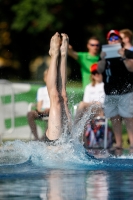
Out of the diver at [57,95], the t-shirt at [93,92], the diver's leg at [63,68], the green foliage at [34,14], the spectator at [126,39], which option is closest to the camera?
the diver at [57,95]

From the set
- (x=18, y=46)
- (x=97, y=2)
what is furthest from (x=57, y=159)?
(x=18, y=46)

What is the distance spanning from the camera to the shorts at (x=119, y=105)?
16734 mm

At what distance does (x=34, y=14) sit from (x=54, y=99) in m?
30.3

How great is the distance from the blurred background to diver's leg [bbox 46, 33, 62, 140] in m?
27.6

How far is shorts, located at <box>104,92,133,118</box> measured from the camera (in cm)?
1673

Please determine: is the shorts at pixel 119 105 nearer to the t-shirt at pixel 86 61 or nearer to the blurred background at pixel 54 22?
the t-shirt at pixel 86 61

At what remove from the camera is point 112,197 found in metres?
9.52

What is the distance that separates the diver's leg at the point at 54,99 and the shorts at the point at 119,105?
9.48 feet

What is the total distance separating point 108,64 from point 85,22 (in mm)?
30155

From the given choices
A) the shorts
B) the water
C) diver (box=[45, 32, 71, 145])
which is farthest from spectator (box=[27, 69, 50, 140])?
diver (box=[45, 32, 71, 145])

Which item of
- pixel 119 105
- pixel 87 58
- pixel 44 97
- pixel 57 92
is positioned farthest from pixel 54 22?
pixel 57 92

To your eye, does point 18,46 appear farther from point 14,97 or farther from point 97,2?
point 14,97

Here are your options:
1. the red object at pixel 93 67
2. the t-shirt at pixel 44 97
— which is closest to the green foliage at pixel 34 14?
the t-shirt at pixel 44 97

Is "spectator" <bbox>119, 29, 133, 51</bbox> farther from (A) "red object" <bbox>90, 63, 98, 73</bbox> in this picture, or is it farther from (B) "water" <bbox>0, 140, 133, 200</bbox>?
(B) "water" <bbox>0, 140, 133, 200</bbox>
